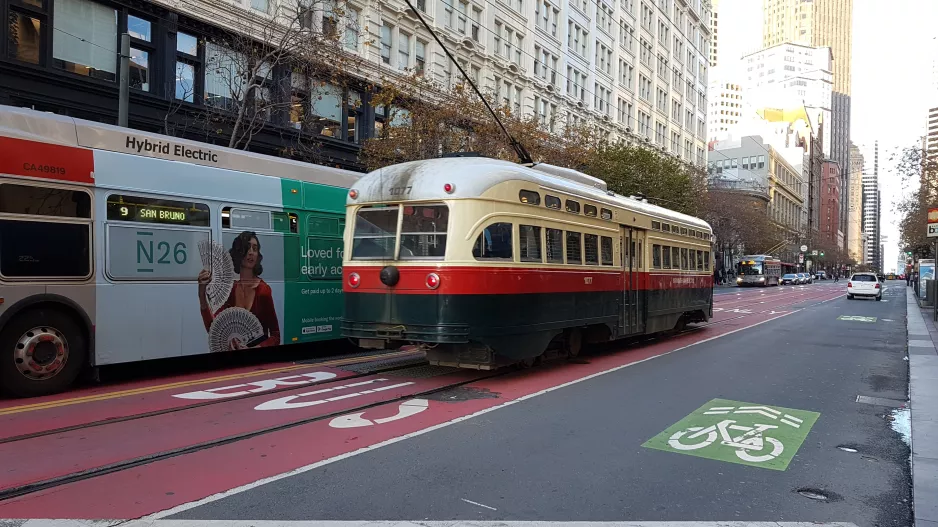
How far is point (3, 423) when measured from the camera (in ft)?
21.2

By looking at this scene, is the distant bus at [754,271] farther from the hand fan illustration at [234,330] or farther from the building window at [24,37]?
the hand fan illustration at [234,330]

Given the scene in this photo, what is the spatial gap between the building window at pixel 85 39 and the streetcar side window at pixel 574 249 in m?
16.4

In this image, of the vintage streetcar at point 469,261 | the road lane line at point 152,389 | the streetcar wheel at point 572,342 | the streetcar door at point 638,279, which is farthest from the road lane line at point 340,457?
the road lane line at point 152,389

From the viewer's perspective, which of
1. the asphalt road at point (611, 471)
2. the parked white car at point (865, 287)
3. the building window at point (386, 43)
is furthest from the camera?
the parked white car at point (865, 287)

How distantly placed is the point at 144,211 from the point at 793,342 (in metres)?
14.7

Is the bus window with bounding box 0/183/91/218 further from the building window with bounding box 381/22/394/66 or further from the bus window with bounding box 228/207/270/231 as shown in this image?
the building window with bounding box 381/22/394/66

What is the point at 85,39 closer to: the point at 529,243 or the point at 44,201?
the point at 44,201

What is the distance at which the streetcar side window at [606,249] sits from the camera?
11758mm

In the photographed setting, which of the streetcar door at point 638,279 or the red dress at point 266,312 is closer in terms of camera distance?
the red dress at point 266,312

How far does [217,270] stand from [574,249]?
5813 mm

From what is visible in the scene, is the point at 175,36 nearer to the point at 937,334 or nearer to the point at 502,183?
the point at 502,183

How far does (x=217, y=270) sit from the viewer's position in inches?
382

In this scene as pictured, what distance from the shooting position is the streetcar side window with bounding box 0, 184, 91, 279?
7.41 m

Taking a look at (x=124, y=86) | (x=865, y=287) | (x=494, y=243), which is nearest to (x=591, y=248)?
(x=494, y=243)
